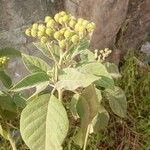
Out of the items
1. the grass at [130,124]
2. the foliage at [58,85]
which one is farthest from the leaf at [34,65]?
the grass at [130,124]

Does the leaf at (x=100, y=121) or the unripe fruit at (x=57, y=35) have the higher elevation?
the unripe fruit at (x=57, y=35)

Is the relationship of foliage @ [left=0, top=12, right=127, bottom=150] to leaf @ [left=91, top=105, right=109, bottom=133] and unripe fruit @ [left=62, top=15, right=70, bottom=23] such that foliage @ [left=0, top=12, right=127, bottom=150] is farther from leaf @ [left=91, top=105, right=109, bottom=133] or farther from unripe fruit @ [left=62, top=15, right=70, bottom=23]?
leaf @ [left=91, top=105, right=109, bottom=133]

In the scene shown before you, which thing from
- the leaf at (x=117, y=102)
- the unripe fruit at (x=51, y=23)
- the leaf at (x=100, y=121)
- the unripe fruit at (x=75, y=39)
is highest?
the unripe fruit at (x=51, y=23)

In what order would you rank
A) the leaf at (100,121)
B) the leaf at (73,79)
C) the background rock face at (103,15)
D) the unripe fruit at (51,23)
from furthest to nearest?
1. the background rock face at (103,15)
2. the leaf at (100,121)
3. the unripe fruit at (51,23)
4. the leaf at (73,79)

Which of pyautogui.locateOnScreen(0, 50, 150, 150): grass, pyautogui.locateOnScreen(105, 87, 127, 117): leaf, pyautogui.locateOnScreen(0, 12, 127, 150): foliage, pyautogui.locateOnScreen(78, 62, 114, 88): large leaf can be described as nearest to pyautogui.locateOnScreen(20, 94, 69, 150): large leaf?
pyautogui.locateOnScreen(0, 12, 127, 150): foliage

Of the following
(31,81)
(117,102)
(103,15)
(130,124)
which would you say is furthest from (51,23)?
(130,124)

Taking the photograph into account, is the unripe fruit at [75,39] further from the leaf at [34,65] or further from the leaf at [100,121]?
the leaf at [100,121]

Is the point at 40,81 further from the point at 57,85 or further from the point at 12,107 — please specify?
the point at 12,107
